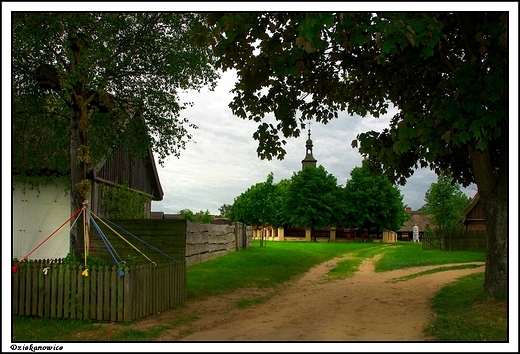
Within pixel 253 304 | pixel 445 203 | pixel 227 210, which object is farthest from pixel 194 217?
pixel 227 210

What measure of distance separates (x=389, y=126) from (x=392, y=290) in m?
5.30

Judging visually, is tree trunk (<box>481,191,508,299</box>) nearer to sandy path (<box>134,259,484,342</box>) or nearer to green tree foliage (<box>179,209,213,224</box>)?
sandy path (<box>134,259,484,342</box>)

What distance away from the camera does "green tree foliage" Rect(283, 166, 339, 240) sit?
7138 cm

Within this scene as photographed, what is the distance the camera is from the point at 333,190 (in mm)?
73562

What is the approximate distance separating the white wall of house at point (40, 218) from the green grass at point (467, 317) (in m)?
14.0

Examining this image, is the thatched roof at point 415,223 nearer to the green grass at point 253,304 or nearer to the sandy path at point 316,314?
the green grass at point 253,304

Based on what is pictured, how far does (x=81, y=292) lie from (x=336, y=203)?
6400cm

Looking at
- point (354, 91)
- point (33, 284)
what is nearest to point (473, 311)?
point (354, 91)

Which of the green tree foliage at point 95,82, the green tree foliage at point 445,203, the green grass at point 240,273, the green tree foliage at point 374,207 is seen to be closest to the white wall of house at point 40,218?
the green tree foliage at point 95,82

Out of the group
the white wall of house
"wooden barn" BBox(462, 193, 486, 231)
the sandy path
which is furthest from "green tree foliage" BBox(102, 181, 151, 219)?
"wooden barn" BBox(462, 193, 486, 231)

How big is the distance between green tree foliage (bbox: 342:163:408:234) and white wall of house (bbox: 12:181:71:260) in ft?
182

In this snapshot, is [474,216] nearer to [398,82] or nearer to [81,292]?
[398,82]

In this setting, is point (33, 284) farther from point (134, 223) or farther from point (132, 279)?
point (134, 223)

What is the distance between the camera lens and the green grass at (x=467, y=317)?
337 inches
